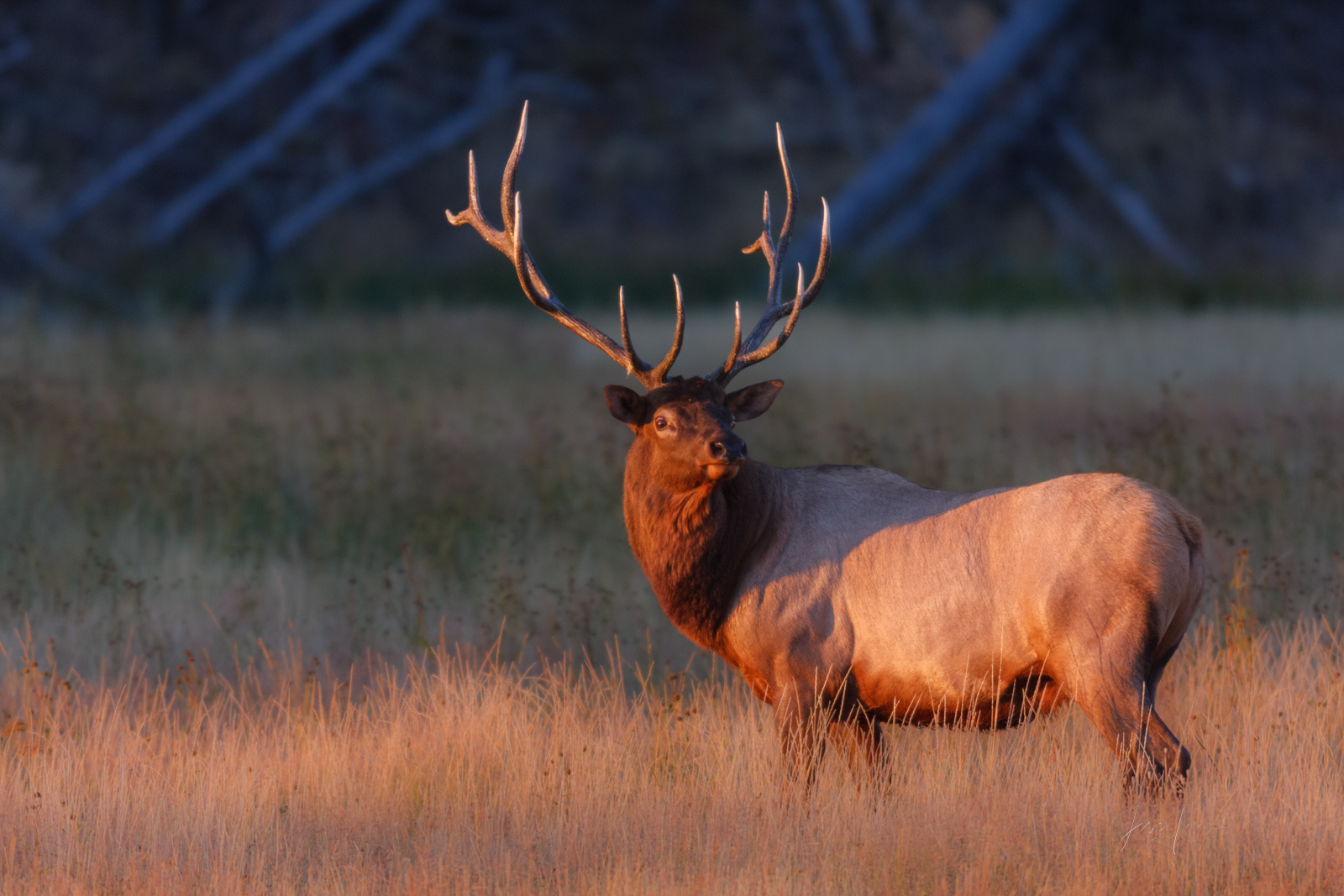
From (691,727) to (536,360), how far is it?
8278 mm

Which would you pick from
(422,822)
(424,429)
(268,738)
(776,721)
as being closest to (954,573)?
(776,721)

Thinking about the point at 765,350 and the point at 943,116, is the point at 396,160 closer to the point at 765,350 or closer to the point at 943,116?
the point at 943,116

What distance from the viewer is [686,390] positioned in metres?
5.17

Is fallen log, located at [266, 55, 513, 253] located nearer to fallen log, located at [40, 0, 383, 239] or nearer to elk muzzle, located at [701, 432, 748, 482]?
fallen log, located at [40, 0, 383, 239]

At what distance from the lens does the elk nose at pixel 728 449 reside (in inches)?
190

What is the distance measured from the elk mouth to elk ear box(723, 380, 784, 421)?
47 centimetres

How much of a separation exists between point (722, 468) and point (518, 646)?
8.61ft

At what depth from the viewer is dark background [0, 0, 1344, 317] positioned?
19.4 m

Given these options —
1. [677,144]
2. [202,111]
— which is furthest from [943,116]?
[202,111]

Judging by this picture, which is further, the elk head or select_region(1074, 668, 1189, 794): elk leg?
the elk head

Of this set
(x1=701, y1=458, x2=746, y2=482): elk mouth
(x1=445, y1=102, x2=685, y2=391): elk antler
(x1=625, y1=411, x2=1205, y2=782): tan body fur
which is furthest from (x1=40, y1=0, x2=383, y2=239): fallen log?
(x1=701, y1=458, x2=746, y2=482): elk mouth

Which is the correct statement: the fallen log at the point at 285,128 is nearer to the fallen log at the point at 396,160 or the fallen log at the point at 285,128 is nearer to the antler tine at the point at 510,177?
the fallen log at the point at 396,160

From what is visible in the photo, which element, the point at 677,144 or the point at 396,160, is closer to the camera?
the point at 396,160

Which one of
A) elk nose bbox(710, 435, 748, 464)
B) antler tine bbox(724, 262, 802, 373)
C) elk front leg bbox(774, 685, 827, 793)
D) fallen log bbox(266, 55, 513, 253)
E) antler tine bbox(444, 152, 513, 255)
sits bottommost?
elk front leg bbox(774, 685, 827, 793)
